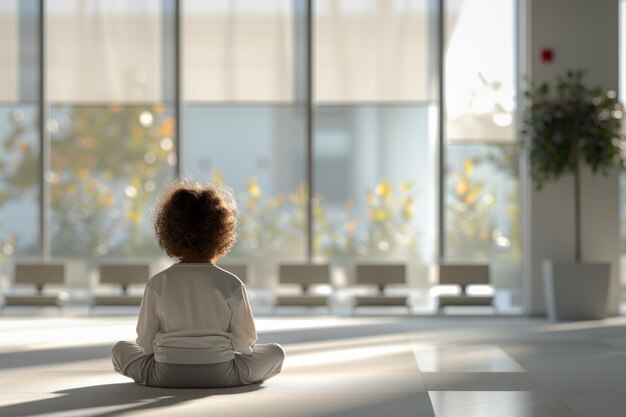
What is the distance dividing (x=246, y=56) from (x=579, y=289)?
5283 mm

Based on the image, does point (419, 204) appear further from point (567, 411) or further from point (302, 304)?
point (567, 411)

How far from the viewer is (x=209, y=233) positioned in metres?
5.58

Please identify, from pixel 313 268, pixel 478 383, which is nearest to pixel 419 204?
pixel 313 268

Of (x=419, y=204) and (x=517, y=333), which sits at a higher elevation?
(x=419, y=204)

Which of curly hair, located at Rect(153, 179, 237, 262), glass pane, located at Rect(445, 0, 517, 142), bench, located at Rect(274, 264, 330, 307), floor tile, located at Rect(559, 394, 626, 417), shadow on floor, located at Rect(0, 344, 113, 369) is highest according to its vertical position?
glass pane, located at Rect(445, 0, 517, 142)

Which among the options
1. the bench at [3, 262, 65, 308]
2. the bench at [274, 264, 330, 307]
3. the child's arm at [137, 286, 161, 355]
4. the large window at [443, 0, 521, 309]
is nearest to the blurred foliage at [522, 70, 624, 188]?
the large window at [443, 0, 521, 309]

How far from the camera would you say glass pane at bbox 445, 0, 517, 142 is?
13164 millimetres

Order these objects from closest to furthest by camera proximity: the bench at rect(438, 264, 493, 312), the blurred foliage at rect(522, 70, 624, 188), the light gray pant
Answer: the light gray pant, the blurred foliage at rect(522, 70, 624, 188), the bench at rect(438, 264, 493, 312)

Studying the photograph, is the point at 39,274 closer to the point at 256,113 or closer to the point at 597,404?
the point at 256,113

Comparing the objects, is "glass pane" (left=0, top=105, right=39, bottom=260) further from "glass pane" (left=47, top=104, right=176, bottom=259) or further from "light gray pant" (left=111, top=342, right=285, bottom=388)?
"light gray pant" (left=111, top=342, right=285, bottom=388)

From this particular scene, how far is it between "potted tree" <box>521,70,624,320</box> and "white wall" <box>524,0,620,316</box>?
303mm

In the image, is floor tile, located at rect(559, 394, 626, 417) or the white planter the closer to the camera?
floor tile, located at rect(559, 394, 626, 417)

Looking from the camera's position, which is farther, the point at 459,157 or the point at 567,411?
the point at 459,157

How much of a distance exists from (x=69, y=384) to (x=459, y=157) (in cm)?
812
